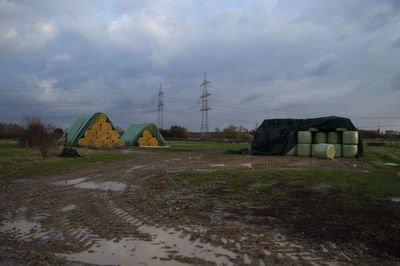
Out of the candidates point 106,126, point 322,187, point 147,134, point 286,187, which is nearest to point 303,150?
point 322,187

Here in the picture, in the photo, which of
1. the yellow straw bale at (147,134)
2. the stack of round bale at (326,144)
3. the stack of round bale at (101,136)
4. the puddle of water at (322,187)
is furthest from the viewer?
the yellow straw bale at (147,134)

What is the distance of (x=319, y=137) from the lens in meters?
19.3

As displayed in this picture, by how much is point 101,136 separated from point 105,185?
22.4 meters

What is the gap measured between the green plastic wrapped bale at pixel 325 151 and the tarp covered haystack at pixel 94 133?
2130cm

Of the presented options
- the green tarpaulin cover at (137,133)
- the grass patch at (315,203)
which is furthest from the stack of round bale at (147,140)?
the grass patch at (315,203)

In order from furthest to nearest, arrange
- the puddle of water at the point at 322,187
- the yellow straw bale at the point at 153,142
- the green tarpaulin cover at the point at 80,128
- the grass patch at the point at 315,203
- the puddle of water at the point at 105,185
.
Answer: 1. the yellow straw bale at the point at 153,142
2. the green tarpaulin cover at the point at 80,128
3. the puddle of water at the point at 105,185
4. the puddle of water at the point at 322,187
5. the grass patch at the point at 315,203

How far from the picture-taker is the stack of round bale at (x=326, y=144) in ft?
57.9

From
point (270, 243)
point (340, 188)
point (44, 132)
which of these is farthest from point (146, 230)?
point (44, 132)

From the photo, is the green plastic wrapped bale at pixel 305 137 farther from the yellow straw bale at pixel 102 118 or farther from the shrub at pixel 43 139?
the yellow straw bale at pixel 102 118

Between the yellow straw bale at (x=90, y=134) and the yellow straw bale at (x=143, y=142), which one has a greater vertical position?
the yellow straw bale at (x=90, y=134)

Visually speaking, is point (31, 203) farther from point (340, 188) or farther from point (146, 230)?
point (340, 188)

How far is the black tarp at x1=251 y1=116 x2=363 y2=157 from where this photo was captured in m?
18.5

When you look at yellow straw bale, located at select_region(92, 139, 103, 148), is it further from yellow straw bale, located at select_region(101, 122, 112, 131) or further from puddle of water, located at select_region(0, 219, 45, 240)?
puddle of water, located at select_region(0, 219, 45, 240)

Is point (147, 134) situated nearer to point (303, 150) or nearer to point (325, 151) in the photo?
point (303, 150)
